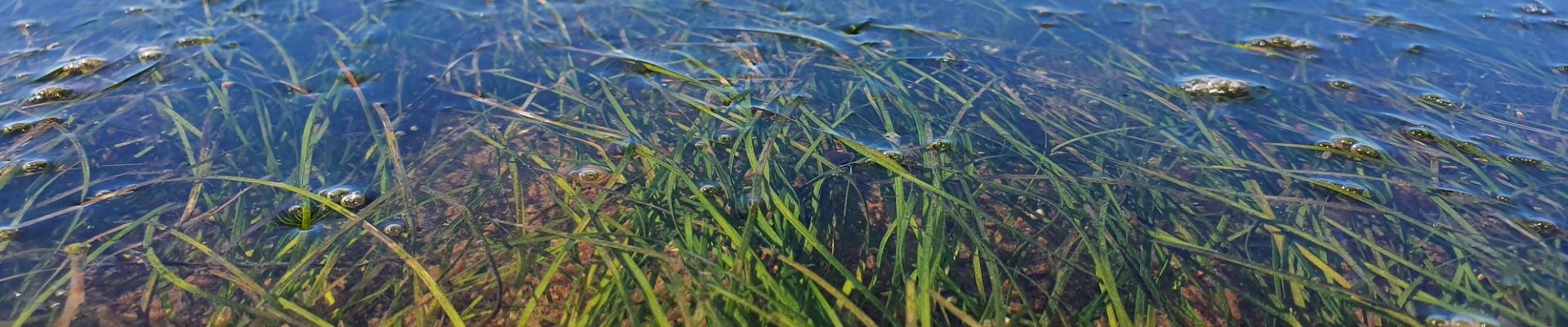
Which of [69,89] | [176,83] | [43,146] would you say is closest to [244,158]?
[43,146]

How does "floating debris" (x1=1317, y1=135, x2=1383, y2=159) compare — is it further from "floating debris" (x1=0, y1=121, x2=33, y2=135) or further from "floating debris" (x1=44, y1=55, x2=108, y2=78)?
"floating debris" (x1=44, y1=55, x2=108, y2=78)

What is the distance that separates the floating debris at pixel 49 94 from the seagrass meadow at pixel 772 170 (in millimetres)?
11

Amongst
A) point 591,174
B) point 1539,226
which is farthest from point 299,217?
point 1539,226

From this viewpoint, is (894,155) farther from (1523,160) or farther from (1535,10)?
(1535,10)

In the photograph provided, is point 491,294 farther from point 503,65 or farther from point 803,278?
point 503,65

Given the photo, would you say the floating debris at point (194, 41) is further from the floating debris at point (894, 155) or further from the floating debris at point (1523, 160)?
the floating debris at point (1523, 160)

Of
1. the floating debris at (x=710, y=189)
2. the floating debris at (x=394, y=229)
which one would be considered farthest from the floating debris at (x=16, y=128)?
the floating debris at (x=710, y=189)

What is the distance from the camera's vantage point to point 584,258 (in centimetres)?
192

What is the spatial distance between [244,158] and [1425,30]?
4709 millimetres

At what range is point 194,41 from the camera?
10.5 feet

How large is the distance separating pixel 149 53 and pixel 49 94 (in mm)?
433

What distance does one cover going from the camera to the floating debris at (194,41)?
10.3 ft

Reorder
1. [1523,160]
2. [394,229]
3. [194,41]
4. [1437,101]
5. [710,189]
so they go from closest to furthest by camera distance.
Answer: [394,229] < [710,189] < [1523,160] < [1437,101] < [194,41]

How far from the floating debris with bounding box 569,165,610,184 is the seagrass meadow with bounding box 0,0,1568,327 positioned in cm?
1
